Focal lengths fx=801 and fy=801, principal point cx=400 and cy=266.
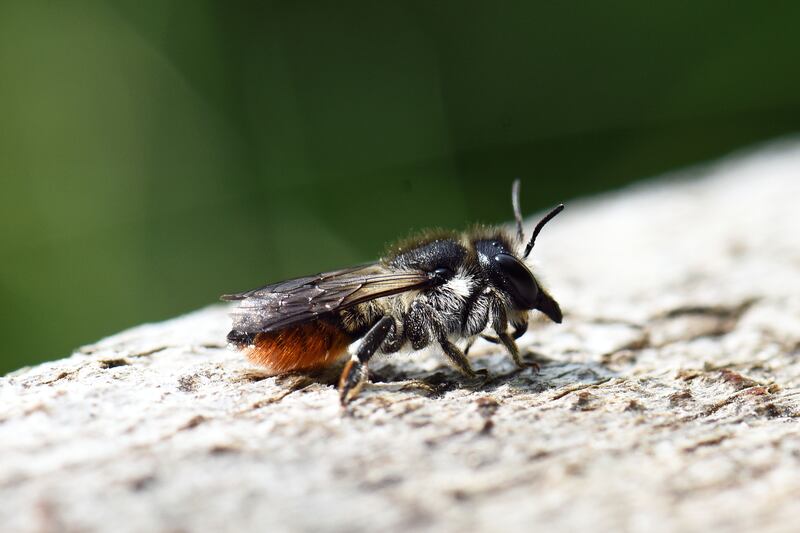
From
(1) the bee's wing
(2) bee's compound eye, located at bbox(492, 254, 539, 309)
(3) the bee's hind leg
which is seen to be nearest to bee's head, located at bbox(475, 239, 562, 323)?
(2) bee's compound eye, located at bbox(492, 254, 539, 309)

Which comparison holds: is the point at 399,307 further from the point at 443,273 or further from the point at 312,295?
the point at 312,295

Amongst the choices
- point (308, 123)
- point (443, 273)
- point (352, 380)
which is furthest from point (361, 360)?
point (308, 123)

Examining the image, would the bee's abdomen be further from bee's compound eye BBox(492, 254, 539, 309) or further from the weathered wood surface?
bee's compound eye BBox(492, 254, 539, 309)

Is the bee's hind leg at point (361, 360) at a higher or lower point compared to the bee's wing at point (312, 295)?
lower

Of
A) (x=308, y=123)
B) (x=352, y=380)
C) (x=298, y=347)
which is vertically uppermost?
(x=308, y=123)

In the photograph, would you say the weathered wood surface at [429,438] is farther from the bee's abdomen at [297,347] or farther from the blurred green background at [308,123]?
the blurred green background at [308,123]

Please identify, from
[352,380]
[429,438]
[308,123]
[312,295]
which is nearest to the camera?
[429,438]

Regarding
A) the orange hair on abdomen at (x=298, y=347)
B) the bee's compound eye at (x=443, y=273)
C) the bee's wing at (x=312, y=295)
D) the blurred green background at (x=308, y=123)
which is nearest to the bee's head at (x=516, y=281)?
the bee's compound eye at (x=443, y=273)

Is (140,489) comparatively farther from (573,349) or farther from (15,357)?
(15,357)
